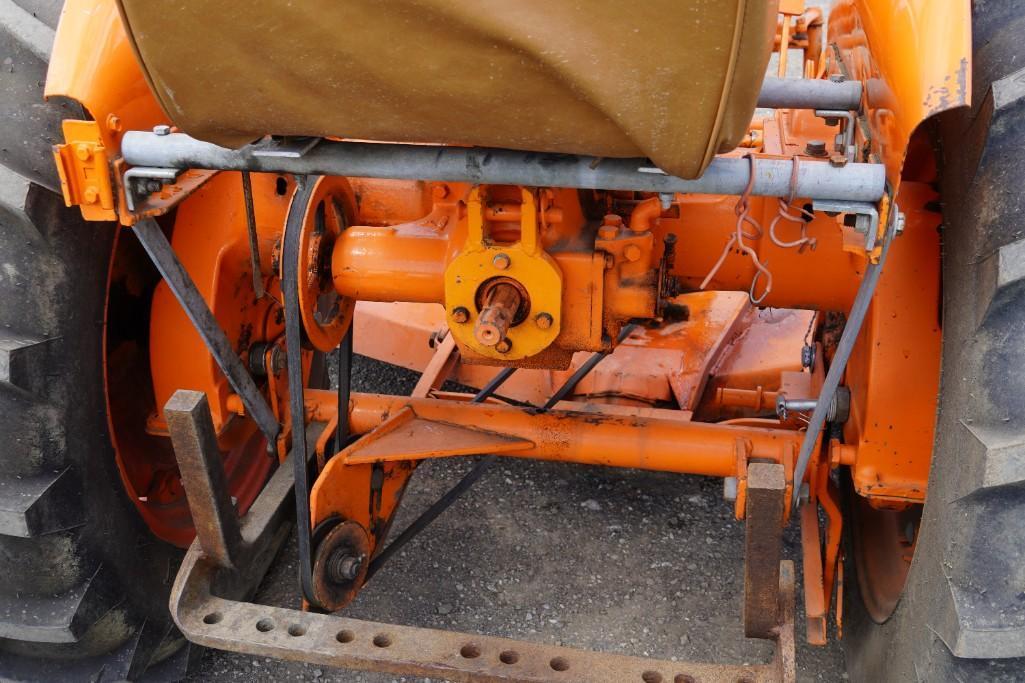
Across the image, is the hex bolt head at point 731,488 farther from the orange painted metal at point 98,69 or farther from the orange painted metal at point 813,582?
the orange painted metal at point 98,69

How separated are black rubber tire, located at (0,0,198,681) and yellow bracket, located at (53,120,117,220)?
24 cm

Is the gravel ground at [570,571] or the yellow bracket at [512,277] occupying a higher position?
the yellow bracket at [512,277]

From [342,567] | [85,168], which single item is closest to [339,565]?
[342,567]

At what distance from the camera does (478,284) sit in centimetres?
179

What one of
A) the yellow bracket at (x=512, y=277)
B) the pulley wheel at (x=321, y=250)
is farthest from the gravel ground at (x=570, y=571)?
the yellow bracket at (x=512, y=277)

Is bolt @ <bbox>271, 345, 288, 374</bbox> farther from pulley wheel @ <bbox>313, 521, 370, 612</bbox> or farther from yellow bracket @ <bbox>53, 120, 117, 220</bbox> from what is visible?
yellow bracket @ <bbox>53, 120, 117, 220</bbox>

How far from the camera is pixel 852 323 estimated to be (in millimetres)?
1474

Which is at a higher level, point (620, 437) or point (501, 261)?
point (501, 261)

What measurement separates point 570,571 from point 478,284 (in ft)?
3.92

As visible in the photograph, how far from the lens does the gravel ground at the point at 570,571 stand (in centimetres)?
245

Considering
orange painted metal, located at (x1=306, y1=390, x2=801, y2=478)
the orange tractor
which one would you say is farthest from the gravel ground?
orange painted metal, located at (x1=306, y1=390, x2=801, y2=478)

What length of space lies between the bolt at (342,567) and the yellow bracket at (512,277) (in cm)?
55

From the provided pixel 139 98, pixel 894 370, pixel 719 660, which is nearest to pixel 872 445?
pixel 894 370

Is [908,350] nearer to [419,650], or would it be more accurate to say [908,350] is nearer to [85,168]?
[419,650]
